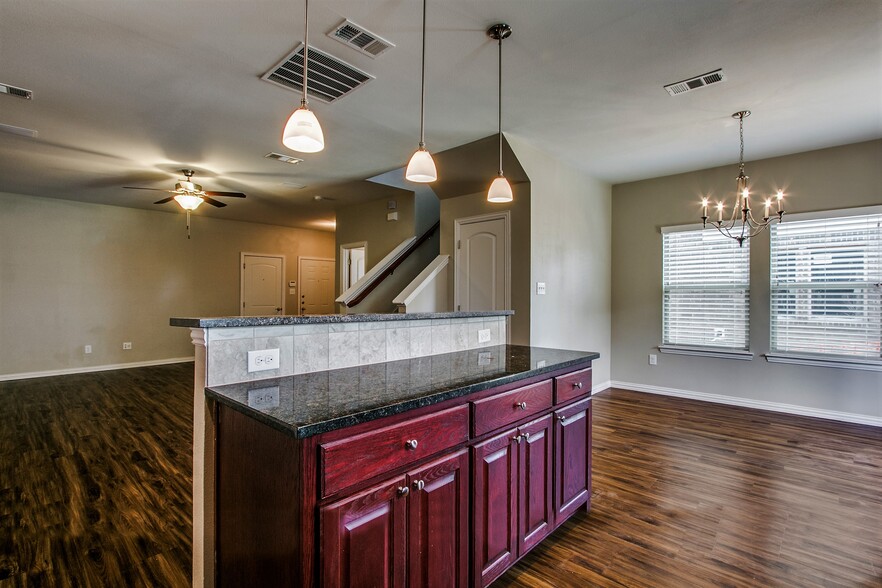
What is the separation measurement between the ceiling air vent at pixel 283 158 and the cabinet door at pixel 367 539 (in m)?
4.24

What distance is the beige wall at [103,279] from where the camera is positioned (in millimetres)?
6254

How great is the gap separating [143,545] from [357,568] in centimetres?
161

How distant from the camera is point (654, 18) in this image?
231cm

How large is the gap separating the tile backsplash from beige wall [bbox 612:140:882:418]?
3.79 metres

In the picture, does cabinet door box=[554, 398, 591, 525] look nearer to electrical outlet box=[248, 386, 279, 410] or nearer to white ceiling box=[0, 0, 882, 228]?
electrical outlet box=[248, 386, 279, 410]

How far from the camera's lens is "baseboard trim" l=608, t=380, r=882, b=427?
13.7ft

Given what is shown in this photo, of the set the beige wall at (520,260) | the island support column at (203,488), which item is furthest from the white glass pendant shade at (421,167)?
the beige wall at (520,260)

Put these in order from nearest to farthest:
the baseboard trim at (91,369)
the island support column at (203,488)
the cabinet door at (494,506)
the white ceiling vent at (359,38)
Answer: the island support column at (203,488), the cabinet door at (494,506), the white ceiling vent at (359,38), the baseboard trim at (91,369)

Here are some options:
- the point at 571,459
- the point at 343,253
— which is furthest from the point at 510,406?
the point at 343,253

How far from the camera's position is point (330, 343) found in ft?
6.03

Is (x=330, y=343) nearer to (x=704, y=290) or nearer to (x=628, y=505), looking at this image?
(x=628, y=505)

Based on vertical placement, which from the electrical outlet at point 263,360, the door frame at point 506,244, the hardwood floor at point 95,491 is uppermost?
the door frame at point 506,244

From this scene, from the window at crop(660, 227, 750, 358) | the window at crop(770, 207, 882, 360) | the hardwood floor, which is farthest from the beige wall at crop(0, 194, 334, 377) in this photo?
the window at crop(770, 207, 882, 360)

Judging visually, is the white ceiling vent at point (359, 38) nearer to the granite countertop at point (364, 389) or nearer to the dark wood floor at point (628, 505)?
the granite countertop at point (364, 389)
